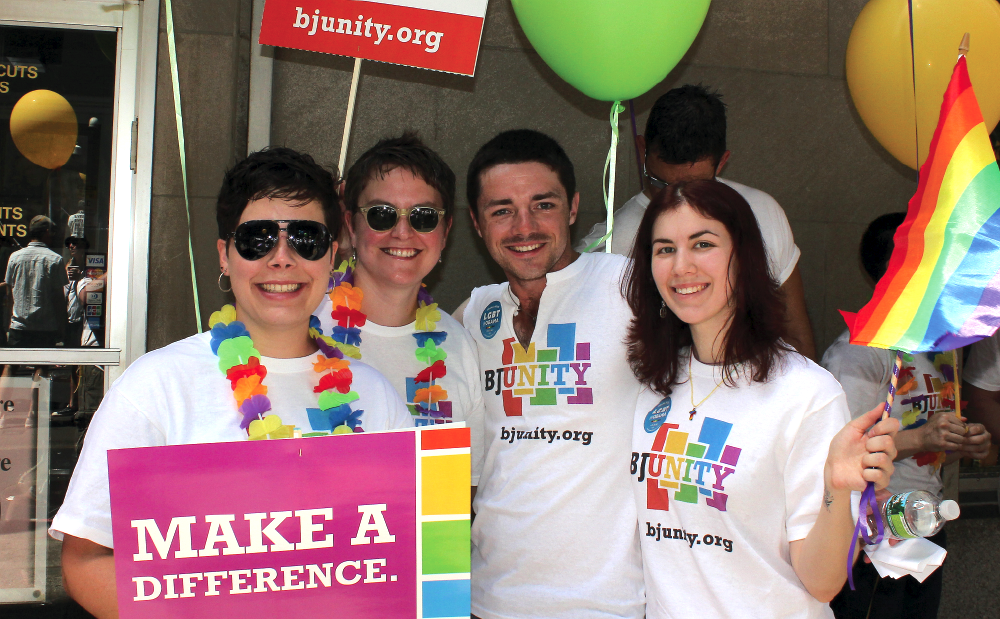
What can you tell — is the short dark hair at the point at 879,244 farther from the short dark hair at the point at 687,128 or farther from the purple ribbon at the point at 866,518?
the purple ribbon at the point at 866,518

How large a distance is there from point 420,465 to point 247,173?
2.58 ft

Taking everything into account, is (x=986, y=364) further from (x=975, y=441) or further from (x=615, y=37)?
(x=615, y=37)

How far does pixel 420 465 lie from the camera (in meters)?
1.44

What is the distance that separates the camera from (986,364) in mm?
3014

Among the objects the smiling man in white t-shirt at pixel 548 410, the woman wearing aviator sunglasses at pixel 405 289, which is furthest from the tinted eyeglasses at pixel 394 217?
the smiling man in white t-shirt at pixel 548 410

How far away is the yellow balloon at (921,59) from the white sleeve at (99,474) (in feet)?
8.39

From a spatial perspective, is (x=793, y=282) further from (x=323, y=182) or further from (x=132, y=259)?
(x=132, y=259)

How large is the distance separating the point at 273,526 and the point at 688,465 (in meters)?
0.91

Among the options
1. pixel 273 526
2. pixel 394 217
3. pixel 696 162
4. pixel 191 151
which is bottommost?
pixel 273 526

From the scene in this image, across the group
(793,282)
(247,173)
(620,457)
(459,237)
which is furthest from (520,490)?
(459,237)

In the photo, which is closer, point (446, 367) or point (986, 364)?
point (446, 367)

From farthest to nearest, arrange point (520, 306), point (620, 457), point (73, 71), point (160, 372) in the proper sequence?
point (73, 71)
point (520, 306)
point (620, 457)
point (160, 372)

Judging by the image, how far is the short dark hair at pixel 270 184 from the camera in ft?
5.50

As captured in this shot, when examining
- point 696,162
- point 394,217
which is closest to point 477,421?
point 394,217
